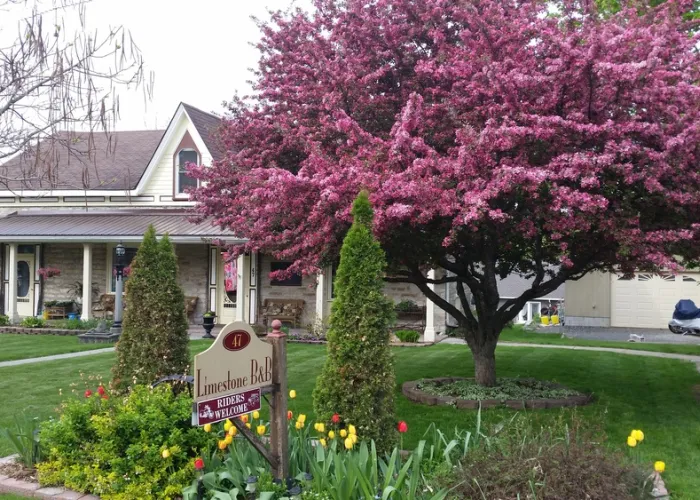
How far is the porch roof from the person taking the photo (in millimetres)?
19125

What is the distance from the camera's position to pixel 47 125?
6.04m

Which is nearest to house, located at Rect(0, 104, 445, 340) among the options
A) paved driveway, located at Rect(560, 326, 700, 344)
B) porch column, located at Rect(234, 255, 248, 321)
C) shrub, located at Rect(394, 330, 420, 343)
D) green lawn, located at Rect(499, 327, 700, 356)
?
porch column, located at Rect(234, 255, 248, 321)

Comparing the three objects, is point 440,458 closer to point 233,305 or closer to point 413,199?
point 413,199

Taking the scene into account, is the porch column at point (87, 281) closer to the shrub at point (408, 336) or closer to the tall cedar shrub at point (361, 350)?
the shrub at point (408, 336)

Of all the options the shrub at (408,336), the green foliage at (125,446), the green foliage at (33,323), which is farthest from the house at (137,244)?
the green foliage at (125,446)

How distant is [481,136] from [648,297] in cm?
1869

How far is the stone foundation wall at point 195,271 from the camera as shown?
21156 mm

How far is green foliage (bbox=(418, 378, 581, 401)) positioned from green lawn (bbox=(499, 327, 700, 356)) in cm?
800

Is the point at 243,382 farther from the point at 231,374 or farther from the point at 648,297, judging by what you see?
the point at 648,297

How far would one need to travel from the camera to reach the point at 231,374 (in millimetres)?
4777

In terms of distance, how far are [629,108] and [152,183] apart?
17489 mm

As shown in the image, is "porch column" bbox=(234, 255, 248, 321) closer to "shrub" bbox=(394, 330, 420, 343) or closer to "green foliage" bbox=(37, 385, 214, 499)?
"shrub" bbox=(394, 330, 420, 343)

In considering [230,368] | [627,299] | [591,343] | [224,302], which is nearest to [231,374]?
[230,368]

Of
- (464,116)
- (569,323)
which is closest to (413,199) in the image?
(464,116)
